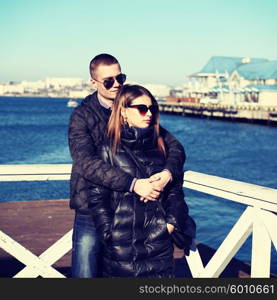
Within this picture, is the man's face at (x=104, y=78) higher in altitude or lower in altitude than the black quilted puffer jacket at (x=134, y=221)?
higher

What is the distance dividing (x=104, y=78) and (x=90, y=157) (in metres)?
0.67

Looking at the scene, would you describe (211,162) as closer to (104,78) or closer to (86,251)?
(104,78)

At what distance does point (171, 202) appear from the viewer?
268cm

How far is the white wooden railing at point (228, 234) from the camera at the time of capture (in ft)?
9.04

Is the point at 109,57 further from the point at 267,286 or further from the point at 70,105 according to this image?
the point at 70,105

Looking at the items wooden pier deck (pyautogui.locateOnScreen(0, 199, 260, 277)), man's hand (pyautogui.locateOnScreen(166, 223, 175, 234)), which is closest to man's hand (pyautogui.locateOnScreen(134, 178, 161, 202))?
man's hand (pyautogui.locateOnScreen(166, 223, 175, 234))

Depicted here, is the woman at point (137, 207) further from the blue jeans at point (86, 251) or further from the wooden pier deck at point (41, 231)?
the wooden pier deck at point (41, 231)

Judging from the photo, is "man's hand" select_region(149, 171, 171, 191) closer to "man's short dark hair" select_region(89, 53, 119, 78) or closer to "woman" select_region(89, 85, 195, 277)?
"woman" select_region(89, 85, 195, 277)

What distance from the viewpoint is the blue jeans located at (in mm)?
2754

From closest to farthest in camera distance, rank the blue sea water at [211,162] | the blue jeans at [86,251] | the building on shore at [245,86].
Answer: the blue jeans at [86,251] < the blue sea water at [211,162] < the building on shore at [245,86]

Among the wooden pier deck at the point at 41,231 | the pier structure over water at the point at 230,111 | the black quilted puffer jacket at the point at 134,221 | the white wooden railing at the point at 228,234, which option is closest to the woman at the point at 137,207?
the black quilted puffer jacket at the point at 134,221

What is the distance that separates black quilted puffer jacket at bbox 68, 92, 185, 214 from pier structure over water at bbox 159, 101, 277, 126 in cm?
5572

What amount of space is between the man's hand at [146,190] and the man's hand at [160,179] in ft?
0.07

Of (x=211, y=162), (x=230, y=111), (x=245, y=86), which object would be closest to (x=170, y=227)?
(x=211, y=162)
